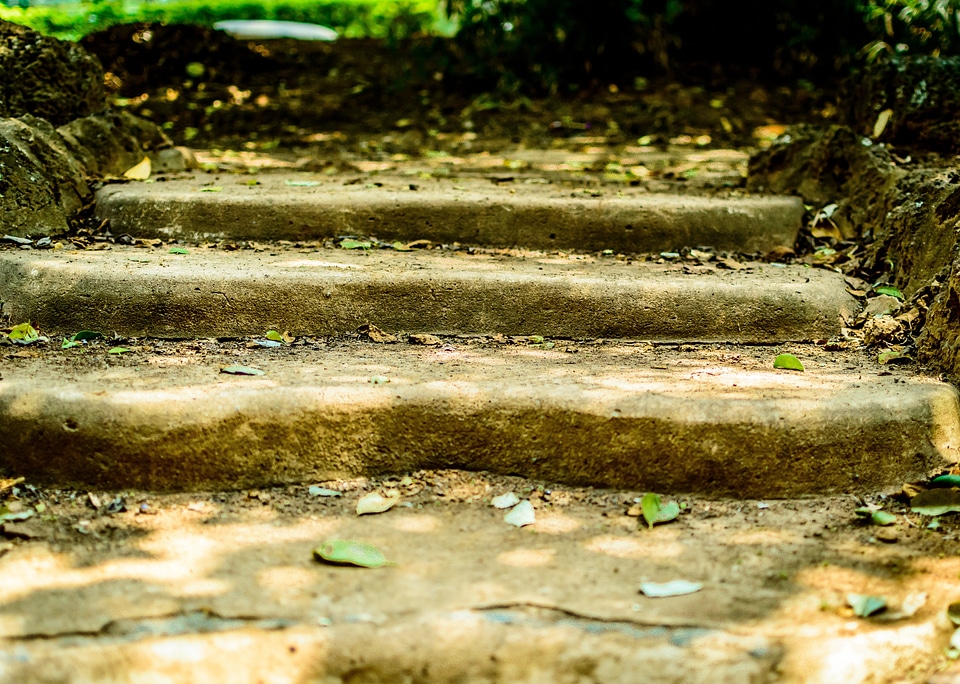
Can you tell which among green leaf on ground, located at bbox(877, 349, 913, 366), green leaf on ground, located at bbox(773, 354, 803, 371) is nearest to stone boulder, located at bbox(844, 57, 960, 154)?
green leaf on ground, located at bbox(877, 349, 913, 366)

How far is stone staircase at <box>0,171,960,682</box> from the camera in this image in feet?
4.76

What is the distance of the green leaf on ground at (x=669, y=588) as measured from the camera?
1.60 metres

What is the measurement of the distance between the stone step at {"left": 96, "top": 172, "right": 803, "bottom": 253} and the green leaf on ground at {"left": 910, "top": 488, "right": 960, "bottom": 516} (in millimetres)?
1341

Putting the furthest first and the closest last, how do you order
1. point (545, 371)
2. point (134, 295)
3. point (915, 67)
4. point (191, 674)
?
point (915, 67)
point (134, 295)
point (545, 371)
point (191, 674)

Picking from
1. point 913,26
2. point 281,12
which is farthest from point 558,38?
point 281,12

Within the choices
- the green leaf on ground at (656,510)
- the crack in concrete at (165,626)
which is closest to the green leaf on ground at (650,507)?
the green leaf on ground at (656,510)

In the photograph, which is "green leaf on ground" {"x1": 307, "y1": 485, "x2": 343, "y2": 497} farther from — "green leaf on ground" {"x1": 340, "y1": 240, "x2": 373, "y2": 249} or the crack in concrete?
"green leaf on ground" {"x1": 340, "y1": 240, "x2": 373, "y2": 249}

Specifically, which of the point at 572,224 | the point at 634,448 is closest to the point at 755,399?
the point at 634,448

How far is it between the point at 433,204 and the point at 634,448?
55.3 inches

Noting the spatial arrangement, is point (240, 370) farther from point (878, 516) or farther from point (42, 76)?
point (42, 76)

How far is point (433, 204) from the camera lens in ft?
10.0

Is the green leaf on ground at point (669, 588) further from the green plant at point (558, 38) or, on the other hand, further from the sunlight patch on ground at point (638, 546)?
the green plant at point (558, 38)

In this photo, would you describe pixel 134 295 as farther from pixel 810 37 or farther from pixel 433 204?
pixel 810 37

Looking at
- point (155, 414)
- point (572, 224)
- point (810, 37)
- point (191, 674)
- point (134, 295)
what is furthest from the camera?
point (810, 37)
